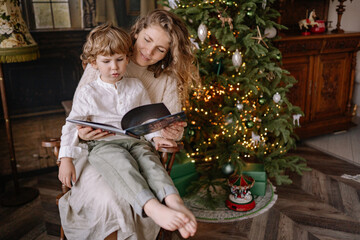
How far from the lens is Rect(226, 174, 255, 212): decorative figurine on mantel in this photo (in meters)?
2.32

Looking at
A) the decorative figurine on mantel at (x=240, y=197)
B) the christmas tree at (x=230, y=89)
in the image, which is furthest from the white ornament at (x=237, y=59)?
the decorative figurine on mantel at (x=240, y=197)

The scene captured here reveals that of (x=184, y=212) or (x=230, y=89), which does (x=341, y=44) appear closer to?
(x=230, y=89)

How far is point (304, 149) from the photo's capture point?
3.42 meters

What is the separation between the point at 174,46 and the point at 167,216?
0.91 meters

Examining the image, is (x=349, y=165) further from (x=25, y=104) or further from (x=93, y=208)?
(x=25, y=104)

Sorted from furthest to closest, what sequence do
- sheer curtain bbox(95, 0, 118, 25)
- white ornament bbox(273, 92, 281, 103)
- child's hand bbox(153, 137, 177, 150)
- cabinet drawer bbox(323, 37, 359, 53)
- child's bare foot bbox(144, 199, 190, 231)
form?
cabinet drawer bbox(323, 37, 359, 53) < sheer curtain bbox(95, 0, 118, 25) < white ornament bbox(273, 92, 281, 103) < child's hand bbox(153, 137, 177, 150) < child's bare foot bbox(144, 199, 190, 231)

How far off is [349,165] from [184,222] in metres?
2.41

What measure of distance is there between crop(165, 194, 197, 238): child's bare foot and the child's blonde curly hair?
0.72 meters

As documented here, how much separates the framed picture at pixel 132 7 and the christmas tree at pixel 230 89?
0.34 m

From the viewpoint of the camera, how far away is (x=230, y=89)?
2516mm

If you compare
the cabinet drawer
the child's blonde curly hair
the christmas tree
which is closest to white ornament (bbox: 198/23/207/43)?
the christmas tree

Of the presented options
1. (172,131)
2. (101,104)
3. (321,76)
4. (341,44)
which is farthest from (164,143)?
(341,44)

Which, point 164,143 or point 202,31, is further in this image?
point 202,31

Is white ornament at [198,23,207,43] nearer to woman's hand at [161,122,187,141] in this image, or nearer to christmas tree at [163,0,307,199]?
christmas tree at [163,0,307,199]
